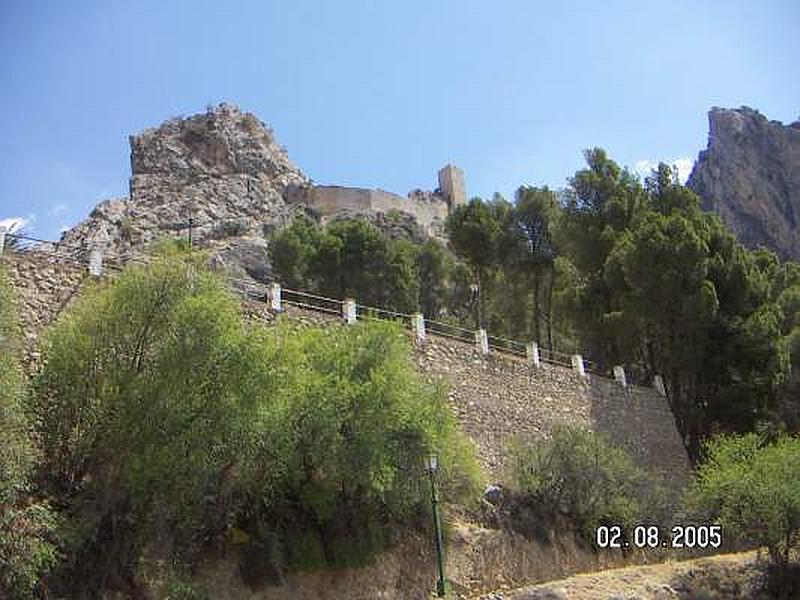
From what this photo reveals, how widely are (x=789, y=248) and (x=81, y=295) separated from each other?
4472 cm

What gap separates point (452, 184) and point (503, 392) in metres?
47.1

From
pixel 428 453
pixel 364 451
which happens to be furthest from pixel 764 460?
pixel 364 451

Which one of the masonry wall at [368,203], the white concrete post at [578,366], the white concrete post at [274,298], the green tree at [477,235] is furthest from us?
the masonry wall at [368,203]

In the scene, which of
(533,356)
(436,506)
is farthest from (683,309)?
(436,506)

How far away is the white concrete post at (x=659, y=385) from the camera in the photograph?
23.5m

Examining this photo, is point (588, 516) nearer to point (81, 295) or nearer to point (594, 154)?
point (81, 295)

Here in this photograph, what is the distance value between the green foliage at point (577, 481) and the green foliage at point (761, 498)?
58.8 inches

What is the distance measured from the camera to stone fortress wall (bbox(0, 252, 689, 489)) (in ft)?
45.2

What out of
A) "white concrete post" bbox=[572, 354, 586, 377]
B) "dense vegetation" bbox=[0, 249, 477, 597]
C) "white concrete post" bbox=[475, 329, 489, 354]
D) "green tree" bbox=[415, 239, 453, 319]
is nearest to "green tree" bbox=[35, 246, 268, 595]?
"dense vegetation" bbox=[0, 249, 477, 597]

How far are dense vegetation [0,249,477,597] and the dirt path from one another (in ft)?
8.16

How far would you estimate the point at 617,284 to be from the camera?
78.8 ft

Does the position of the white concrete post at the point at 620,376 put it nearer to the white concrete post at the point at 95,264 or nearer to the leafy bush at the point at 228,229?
the white concrete post at the point at 95,264

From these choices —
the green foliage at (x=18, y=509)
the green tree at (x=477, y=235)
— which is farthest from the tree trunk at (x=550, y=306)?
the green foliage at (x=18, y=509)

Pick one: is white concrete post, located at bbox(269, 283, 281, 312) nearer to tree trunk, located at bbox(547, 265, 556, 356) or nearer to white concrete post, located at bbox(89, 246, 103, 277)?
white concrete post, located at bbox(89, 246, 103, 277)
